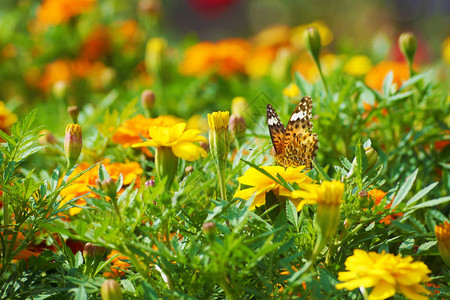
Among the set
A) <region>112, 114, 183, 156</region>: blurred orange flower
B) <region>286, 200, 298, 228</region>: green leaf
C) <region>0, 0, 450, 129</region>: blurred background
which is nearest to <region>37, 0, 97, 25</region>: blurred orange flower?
<region>0, 0, 450, 129</region>: blurred background

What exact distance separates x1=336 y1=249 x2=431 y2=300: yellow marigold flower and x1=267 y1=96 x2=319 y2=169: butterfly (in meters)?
0.25

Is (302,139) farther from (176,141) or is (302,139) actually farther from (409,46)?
(409,46)

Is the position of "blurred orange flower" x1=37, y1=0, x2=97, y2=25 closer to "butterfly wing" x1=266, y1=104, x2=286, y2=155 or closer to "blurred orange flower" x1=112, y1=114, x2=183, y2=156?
"blurred orange flower" x1=112, y1=114, x2=183, y2=156

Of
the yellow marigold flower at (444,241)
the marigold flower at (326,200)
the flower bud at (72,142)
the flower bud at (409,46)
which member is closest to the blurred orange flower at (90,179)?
the flower bud at (72,142)

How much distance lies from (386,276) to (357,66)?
139cm

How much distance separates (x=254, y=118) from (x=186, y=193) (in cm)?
43

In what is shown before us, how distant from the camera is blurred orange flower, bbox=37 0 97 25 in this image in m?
1.64

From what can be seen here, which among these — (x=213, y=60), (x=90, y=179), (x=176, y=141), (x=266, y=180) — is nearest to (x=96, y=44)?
(x=213, y=60)

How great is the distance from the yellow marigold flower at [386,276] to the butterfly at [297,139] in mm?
251

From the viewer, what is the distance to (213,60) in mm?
Result: 1877

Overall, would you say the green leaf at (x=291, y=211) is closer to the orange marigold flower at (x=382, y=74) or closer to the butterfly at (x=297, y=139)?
the butterfly at (x=297, y=139)

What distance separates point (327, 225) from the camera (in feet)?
1.87

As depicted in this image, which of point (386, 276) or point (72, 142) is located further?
point (72, 142)

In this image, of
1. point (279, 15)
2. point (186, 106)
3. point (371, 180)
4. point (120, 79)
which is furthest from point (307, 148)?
point (279, 15)
